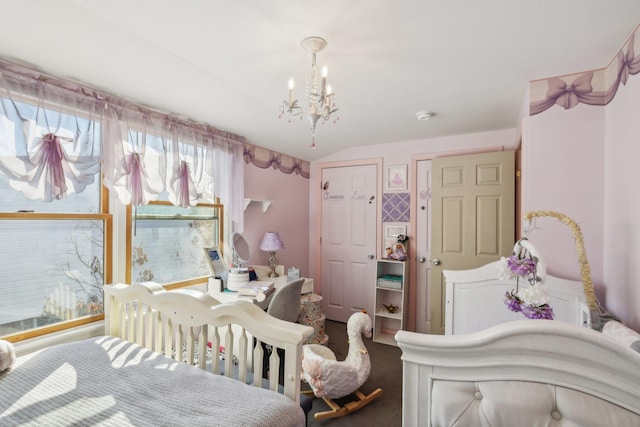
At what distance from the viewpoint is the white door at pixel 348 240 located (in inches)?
144

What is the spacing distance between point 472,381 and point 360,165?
3019 millimetres

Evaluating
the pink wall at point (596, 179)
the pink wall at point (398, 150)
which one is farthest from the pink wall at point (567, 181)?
the pink wall at point (398, 150)

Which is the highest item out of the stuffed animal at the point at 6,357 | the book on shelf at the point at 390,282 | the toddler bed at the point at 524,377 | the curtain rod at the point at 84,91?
the curtain rod at the point at 84,91

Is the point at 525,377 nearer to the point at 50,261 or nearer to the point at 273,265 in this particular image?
the point at 50,261

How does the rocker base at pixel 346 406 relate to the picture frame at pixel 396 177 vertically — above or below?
below

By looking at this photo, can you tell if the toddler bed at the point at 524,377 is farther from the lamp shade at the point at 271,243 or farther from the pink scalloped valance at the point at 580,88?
the lamp shade at the point at 271,243

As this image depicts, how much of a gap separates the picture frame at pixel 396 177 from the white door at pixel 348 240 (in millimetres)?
166

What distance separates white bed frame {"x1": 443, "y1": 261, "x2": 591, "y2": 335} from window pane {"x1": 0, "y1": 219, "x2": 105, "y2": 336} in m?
2.43

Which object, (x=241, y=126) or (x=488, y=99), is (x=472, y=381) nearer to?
(x=488, y=99)

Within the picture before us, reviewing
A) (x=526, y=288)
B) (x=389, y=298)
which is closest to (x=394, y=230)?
(x=389, y=298)

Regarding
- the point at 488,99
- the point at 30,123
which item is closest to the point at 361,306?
the point at 488,99

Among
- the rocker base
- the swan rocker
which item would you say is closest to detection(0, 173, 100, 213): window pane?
the swan rocker

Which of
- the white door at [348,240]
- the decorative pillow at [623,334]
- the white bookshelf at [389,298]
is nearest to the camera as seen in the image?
the decorative pillow at [623,334]

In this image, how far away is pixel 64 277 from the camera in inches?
73.9
